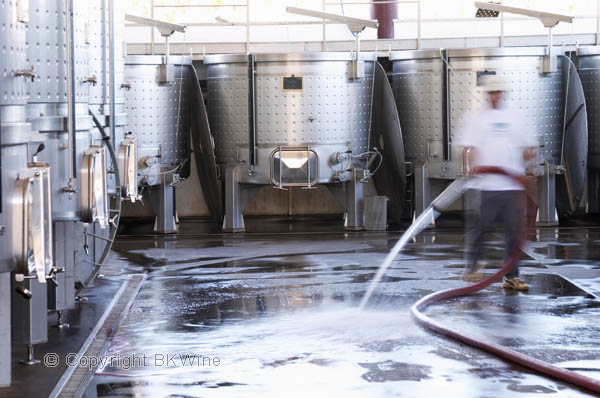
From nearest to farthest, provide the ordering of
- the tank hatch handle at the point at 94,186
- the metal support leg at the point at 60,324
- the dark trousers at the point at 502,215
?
the tank hatch handle at the point at 94,186
the metal support leg at the point at 60,324
the dark trousers at the point at 502,215

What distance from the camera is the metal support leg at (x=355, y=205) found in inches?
466

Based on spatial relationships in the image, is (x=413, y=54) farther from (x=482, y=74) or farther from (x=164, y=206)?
(x=164, y=206)

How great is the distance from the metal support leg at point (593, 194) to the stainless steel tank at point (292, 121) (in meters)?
3.24

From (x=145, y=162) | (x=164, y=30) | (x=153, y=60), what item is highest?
(x=164, y=30)

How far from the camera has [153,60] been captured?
464 inches

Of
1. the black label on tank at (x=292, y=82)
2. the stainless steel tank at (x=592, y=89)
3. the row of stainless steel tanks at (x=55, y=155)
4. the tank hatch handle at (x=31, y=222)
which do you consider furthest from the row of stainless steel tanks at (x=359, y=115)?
the tank hatch handle at (x=31, y=222)

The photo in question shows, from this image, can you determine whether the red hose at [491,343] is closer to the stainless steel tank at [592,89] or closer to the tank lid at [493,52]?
the tank lid at [493,52]

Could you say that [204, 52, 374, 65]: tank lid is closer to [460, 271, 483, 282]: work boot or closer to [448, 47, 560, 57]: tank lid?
[448, 47, 560, 57]: tank lid

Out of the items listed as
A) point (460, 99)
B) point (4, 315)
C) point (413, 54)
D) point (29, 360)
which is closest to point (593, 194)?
point (460, 99)

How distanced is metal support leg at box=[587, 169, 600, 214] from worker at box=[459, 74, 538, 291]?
6.04 metres

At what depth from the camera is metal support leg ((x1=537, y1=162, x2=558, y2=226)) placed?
11.9m

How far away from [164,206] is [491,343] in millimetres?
6747

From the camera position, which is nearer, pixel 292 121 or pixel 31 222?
pixel 31 222

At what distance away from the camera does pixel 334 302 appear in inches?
289
